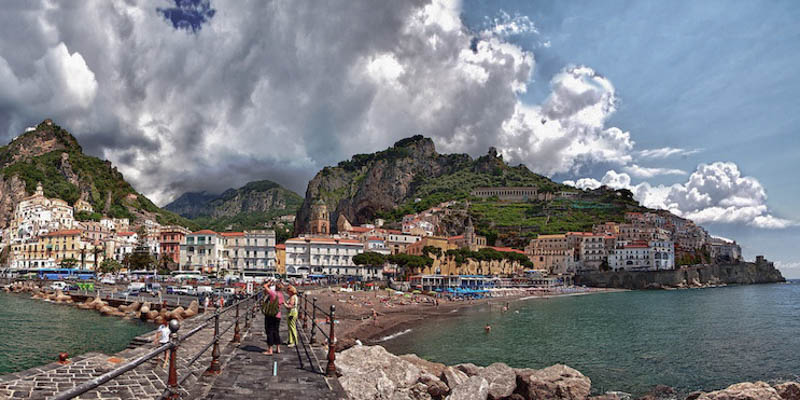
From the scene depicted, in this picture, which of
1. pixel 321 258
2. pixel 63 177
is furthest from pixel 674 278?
pixel 63 177

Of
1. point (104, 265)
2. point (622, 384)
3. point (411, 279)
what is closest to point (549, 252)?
point (411, 279)

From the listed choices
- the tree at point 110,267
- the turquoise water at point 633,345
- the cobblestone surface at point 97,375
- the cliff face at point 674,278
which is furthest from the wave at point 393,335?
the cliff face at point 674,278

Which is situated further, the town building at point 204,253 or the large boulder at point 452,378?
the town building at point 204,253

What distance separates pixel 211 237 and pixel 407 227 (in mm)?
47863

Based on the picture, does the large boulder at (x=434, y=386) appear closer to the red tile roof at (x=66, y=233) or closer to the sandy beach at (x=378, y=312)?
the sandy beach at (x=378, y=312)

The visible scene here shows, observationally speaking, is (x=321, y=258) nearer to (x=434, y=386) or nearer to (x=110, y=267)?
(x=110, y=267)

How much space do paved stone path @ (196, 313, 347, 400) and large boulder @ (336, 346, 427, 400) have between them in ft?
4.88

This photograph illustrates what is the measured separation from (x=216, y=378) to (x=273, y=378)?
942mm

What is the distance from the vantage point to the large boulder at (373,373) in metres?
11.8

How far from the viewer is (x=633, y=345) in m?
29.4

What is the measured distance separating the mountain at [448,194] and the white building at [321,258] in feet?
142

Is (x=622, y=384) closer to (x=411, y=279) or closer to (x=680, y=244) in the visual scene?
(x=411, y=279)

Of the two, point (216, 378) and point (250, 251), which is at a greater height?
point (250, 251)

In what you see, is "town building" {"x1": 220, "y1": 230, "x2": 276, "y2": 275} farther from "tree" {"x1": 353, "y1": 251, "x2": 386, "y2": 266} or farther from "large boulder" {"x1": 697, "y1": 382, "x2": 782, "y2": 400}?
"large boulder" {"x1": 697, "y1": 382, "x2": 782, "y2": 400}
